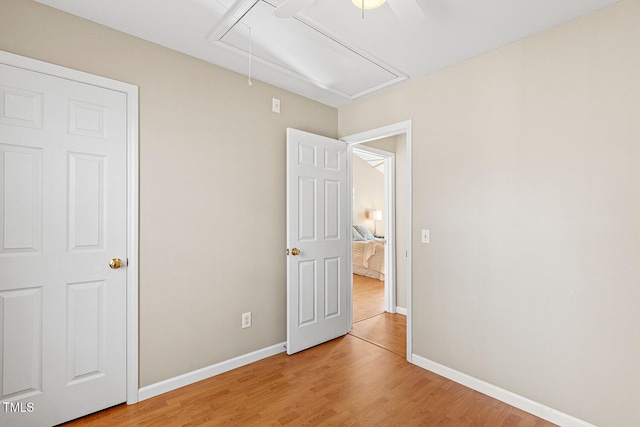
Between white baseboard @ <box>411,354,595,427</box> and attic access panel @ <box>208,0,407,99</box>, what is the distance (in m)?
2.47

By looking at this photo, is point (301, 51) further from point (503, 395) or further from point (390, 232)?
point (503, 395)

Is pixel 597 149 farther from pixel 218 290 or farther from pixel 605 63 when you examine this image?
pixel 218 290

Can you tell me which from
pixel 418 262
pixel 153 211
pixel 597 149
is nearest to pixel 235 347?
pixel 153 211

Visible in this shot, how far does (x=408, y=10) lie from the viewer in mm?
1427

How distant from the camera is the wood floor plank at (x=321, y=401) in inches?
74.9

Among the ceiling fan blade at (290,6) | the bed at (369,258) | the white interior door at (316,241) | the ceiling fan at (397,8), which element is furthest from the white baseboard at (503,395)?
the bed at (369,258)

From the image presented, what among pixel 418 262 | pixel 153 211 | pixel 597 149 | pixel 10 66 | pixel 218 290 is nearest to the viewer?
pixel 10 66

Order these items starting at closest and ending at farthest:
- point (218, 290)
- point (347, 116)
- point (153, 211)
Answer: point (153, 211) → point (218, 290) → point (347, 116)

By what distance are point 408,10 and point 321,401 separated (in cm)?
240

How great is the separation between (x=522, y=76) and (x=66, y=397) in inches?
141

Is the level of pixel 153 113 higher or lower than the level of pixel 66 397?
higher

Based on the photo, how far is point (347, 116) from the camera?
10.9 ft

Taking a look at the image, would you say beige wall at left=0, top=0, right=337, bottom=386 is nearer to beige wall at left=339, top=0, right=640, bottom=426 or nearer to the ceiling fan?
the ceiling fan

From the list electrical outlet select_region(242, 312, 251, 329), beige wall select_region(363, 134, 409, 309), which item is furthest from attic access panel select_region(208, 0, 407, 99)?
electrical outlet select_region(242, 312, 251, 329)
